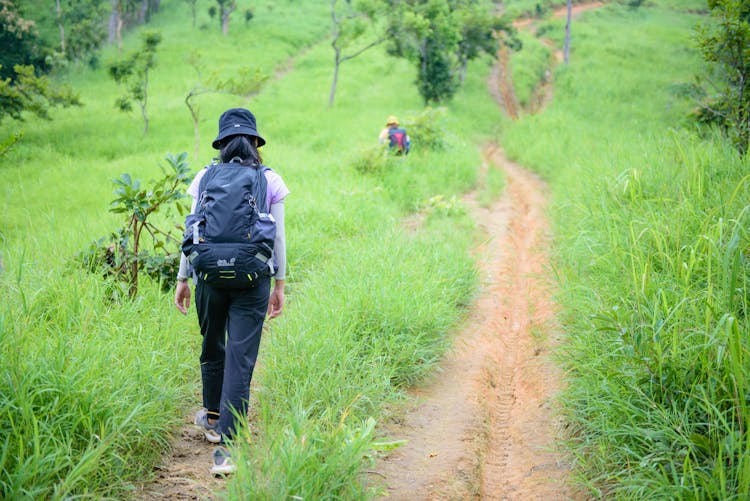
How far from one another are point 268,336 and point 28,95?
1610 centimetres

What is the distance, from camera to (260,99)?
878 inches

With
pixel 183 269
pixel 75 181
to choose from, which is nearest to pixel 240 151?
pixel 183 269

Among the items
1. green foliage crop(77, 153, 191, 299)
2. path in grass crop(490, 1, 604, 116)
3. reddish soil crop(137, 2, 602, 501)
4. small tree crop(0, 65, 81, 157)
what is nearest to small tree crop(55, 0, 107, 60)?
small tree crop(0, 65, 81, 157)

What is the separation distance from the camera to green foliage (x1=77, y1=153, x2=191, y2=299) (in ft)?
15.2

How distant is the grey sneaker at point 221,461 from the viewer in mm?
3032

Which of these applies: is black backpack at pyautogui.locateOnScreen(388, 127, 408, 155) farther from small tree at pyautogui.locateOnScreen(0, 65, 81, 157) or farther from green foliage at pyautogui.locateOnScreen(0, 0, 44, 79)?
green foliage at pyautogui.locateOnScreen(0, 0, 44, 79)

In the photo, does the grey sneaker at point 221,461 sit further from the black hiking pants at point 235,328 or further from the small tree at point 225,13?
the small tree at point 225,13

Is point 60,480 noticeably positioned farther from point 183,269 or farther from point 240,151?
point 240,151

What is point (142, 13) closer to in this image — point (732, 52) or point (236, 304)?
point (732, 52)

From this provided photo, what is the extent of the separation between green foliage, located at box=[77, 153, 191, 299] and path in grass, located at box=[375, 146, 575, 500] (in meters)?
2.64

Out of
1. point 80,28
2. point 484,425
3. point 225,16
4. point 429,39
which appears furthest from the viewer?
point 225,16

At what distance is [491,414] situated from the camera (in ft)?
13.8

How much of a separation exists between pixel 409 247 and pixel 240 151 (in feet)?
11.2

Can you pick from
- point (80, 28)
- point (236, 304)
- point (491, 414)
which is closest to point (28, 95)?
point (80, 28)
